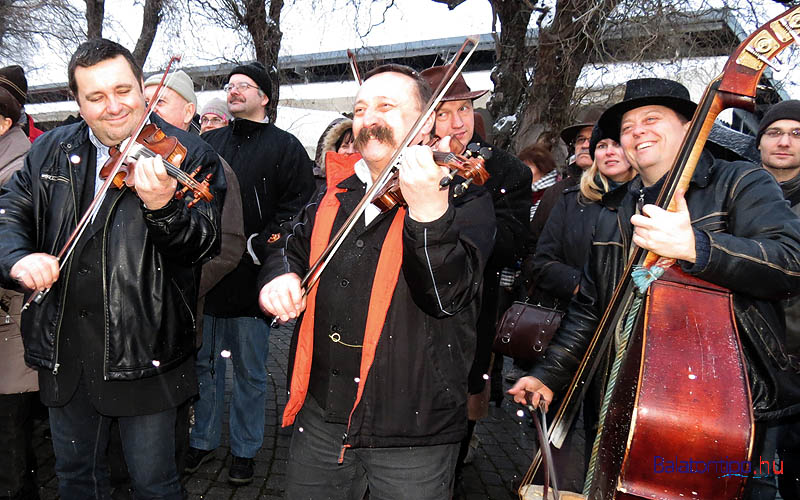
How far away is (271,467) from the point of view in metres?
3.79

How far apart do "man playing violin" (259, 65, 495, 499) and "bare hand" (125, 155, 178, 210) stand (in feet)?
1.54

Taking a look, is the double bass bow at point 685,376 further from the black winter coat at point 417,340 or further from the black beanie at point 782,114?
the black beanie at point 782,114

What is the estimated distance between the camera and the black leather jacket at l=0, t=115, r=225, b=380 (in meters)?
2.30

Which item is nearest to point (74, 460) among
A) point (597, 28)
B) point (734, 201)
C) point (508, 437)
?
point (734, 201)

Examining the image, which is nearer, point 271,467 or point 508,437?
point 271,467

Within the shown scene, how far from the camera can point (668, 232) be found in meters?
1.76

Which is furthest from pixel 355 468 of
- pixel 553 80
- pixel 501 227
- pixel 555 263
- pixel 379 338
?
pixel 553 80

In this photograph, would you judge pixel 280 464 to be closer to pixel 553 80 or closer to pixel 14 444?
pixel 14 444

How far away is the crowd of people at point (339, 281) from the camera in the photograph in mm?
1903

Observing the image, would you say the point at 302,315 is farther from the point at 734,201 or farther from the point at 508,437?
the point at 508,437

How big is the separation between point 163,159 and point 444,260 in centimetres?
122

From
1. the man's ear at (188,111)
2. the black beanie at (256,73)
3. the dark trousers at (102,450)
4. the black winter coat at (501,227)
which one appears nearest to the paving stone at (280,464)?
the black winter coat at (501,227)

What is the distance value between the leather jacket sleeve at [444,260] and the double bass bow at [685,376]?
51 cm

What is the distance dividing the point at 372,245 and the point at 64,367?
4.35 feet
